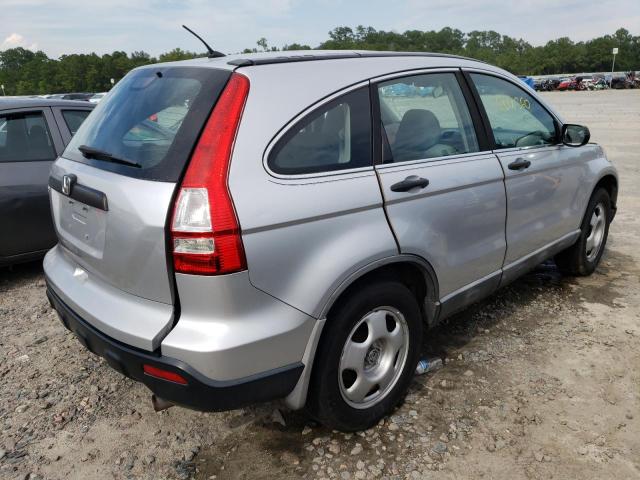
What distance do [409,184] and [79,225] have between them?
1543mm

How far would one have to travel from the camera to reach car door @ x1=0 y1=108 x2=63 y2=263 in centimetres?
437

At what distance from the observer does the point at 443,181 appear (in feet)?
8.63

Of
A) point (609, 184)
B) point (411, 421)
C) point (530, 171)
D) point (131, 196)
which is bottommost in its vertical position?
point (411, 421)

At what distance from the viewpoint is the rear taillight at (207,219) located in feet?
6.12

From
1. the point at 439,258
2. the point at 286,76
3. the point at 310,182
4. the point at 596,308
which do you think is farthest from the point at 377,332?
the point at 596,308

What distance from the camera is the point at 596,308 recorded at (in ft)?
12.9

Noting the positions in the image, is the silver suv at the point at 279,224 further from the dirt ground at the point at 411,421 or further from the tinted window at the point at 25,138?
the tinted window at the point at 25,138

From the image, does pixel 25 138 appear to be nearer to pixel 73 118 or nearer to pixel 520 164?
pixel 73 118

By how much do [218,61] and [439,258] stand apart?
56.7 inches

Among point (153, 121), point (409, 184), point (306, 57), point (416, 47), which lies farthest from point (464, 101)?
point (416, 47)

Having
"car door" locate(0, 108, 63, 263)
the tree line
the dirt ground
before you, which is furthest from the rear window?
the tree line

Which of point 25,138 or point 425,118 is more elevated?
point 425,118

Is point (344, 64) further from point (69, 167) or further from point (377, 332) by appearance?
point (69, 167)

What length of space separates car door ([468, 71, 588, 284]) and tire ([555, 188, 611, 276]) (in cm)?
34
